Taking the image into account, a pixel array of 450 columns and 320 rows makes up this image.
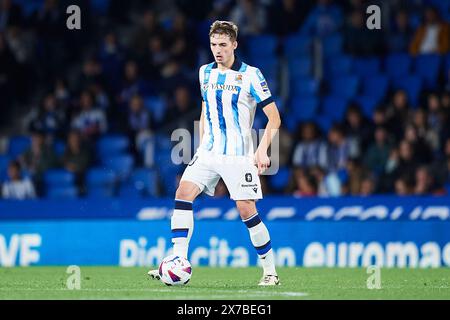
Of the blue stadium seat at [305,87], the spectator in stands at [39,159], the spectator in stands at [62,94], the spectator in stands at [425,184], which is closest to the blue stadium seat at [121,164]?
the spectator in stands at [39,159]

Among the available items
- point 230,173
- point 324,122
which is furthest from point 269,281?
point 324,122

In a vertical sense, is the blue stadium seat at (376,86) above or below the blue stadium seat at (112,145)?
above

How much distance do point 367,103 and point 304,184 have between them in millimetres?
2307

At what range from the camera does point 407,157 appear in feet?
49.5

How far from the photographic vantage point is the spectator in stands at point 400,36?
1786cm

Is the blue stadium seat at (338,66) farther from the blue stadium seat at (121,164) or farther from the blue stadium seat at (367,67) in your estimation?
the blue stadium seat at (121,164)

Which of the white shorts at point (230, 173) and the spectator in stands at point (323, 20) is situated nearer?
the white shorts at point (230, 173)

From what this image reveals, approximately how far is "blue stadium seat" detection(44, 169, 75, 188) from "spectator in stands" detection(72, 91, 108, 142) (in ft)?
2.97

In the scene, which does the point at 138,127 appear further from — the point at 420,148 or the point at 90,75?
the point at 420,148

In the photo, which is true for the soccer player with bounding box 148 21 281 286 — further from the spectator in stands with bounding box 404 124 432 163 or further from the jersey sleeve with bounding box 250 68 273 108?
the spectator in stands with bounding box 404 124 432 163

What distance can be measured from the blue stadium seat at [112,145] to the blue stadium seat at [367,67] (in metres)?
3.67

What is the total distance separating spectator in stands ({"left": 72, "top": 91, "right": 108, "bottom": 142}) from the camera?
57.9 ft

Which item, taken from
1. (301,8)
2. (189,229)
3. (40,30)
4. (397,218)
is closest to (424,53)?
(301,8)
